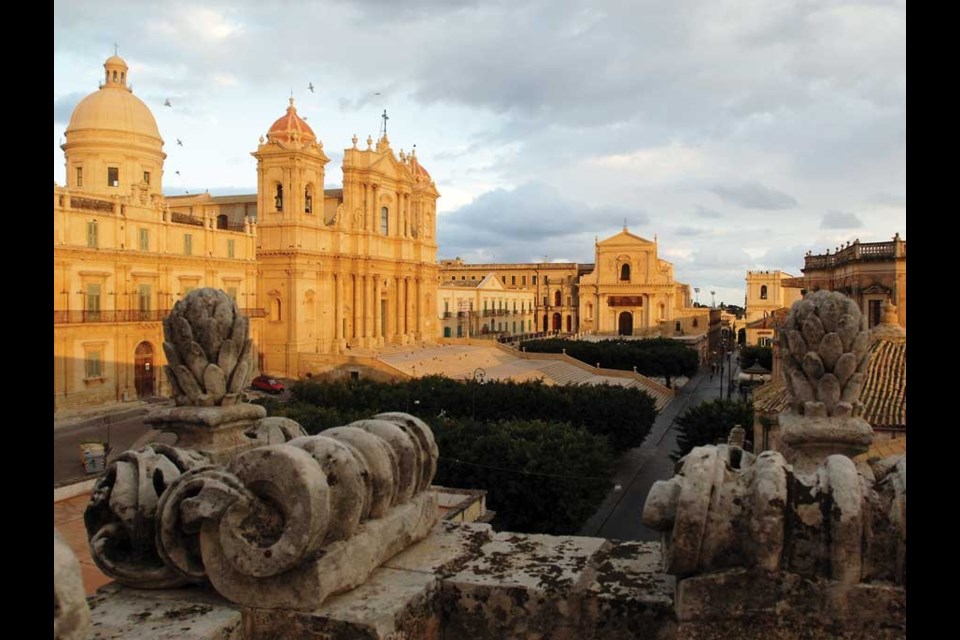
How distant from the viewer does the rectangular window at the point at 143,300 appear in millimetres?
33812

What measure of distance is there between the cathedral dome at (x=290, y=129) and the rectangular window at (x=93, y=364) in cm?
1681

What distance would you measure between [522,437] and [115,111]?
32.3 m

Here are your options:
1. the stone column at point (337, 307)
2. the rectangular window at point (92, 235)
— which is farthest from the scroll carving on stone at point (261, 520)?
the stone column at point (337, 307)

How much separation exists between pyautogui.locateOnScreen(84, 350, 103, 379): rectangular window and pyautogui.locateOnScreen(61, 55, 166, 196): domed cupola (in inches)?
428

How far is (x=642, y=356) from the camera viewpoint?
2000 inches

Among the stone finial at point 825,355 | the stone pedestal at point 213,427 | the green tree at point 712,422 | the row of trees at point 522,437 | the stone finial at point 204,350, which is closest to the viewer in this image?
the stone finial at point 825,355

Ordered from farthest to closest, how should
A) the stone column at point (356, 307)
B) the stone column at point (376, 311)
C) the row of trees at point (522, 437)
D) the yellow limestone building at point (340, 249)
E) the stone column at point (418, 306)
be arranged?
the stone column at point (418, 306) < the stone column at point (376, 311) < the stone column at point (356, 307) < the yellow limestone building at point (340, 249) < the row of trees at point (522, 437)

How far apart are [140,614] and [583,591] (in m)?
2.00

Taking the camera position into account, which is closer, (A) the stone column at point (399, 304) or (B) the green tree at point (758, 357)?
(B) the green tree at point (758, 357)

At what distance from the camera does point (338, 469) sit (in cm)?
342

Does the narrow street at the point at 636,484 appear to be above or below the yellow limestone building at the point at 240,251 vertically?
below

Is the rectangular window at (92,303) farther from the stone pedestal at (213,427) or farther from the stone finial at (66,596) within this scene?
the stone finial at (66,596)

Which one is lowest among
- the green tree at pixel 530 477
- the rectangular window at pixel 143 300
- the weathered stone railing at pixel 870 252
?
the green tree at pixel 530 477
